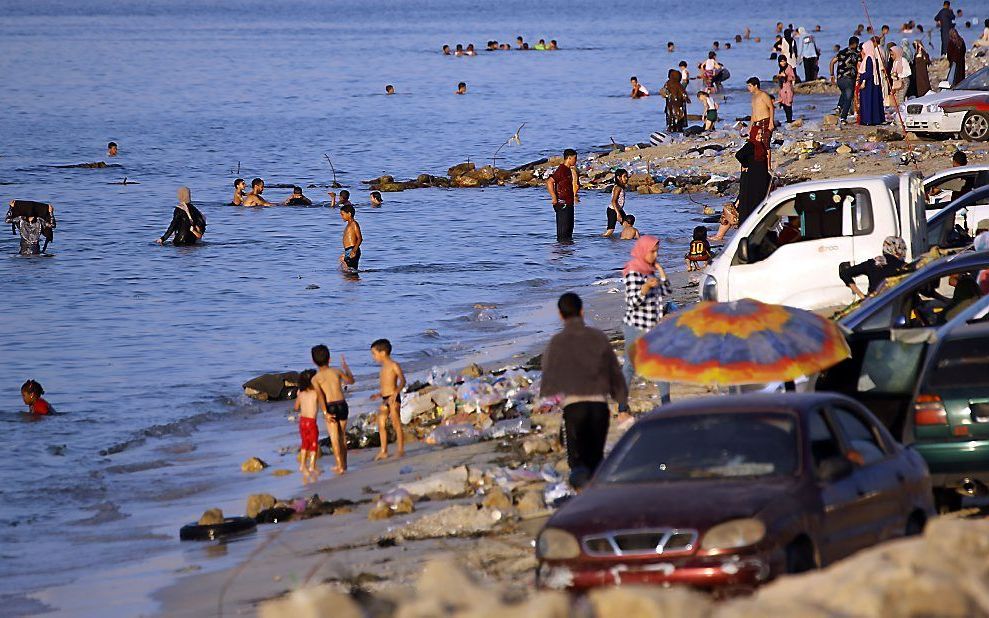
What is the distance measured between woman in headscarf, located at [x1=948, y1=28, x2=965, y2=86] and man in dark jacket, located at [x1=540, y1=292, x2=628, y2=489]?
27396 millimetres

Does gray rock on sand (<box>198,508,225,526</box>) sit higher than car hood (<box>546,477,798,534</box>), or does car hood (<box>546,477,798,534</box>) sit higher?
car hood (<box>546,477,798,534</box>)

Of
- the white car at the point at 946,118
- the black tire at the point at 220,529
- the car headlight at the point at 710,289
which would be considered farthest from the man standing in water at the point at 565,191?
the black tire at the point at 220,529

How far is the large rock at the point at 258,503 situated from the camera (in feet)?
42.0

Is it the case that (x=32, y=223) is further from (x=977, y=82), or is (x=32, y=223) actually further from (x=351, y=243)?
(x=977, y=82)

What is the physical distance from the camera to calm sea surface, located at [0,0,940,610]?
15953mm

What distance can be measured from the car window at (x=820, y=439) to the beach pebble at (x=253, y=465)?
7499 millimetres

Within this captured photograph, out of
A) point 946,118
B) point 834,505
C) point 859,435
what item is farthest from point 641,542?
point 946,118

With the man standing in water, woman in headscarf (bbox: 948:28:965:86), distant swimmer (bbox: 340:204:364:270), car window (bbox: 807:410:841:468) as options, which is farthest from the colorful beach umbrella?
woman in headscarf (bbox: 948:28:965:86)

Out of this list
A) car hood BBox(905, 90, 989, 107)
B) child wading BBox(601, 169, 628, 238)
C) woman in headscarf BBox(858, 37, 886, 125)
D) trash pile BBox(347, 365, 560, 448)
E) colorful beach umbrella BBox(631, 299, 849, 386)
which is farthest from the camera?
woman in headscarf BBox(858, 37, 886, 125)

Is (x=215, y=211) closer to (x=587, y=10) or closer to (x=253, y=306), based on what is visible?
(x=253, y=306)

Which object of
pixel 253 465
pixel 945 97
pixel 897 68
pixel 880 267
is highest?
pixel 897 68

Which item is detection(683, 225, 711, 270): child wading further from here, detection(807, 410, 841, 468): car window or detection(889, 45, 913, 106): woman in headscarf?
detection(889, 45, 913, 106): woman in headscarf

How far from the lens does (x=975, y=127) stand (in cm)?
3033

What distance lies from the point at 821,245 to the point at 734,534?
8.91 metres
